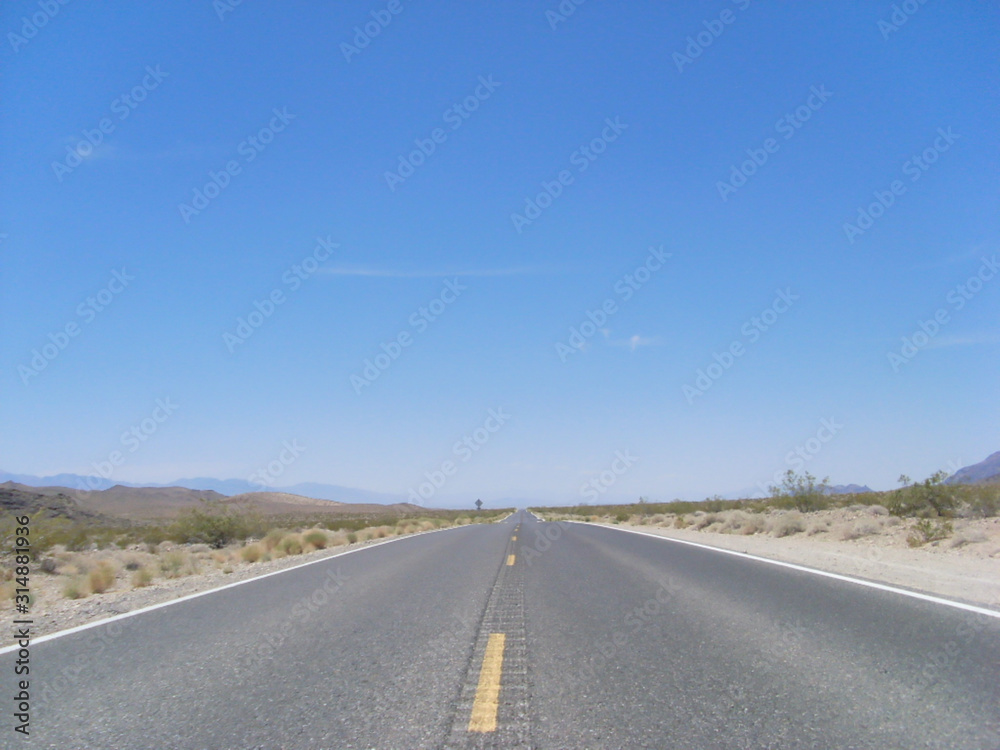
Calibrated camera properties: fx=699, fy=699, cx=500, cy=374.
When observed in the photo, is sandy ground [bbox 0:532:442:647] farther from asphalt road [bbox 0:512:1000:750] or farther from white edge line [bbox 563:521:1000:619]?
white edge line [bbox 563:521:1000:619]

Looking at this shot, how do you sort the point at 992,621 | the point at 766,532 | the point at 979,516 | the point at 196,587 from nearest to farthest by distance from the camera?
the point at 992,621, the point at 196,587, the point at 979,516, the point at 766,532

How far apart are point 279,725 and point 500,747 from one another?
5.18 feet

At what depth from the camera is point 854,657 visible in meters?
6.04

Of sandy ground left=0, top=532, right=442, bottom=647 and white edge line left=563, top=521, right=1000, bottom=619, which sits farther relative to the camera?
sandy ground left=0, top=532, right=442, bottom=647

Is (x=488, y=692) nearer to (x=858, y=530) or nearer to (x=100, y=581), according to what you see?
(x=100, y=581)

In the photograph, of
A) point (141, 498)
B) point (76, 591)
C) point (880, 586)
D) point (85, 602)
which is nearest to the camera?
point (880, 586)

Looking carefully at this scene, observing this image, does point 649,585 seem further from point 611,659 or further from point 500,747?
point 500,747

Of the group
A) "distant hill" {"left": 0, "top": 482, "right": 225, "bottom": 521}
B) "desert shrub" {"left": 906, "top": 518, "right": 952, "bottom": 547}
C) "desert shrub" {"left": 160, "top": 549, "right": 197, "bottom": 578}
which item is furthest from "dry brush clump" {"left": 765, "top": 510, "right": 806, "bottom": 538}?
"distant hill" {"left": 0, "top": 482, "right": 225, "bottom": 521}

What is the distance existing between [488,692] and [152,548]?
27.4 m

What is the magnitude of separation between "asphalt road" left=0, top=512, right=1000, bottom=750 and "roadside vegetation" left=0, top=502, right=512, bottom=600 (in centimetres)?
783

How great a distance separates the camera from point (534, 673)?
19.0ft

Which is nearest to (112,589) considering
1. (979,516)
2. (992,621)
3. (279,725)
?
Answer: (279,725)

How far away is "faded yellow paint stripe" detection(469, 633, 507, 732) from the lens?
179 inches

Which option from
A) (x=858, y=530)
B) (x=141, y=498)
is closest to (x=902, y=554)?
(x=858, y=530)
